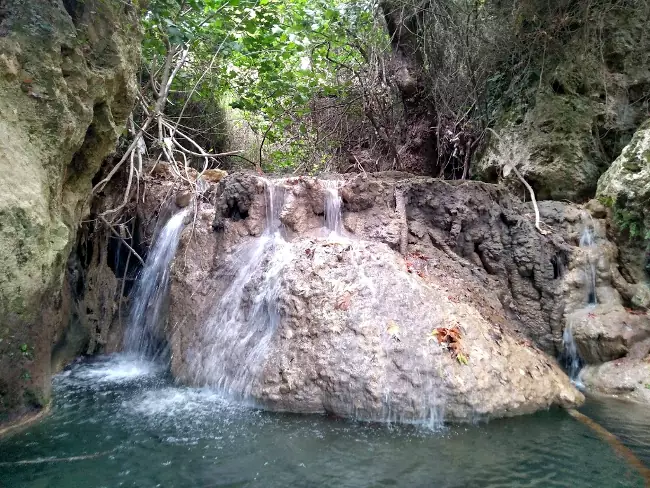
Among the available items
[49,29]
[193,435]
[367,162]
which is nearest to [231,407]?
[193,435]

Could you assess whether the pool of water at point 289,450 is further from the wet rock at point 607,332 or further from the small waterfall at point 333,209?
the small waterfall at point 333,209

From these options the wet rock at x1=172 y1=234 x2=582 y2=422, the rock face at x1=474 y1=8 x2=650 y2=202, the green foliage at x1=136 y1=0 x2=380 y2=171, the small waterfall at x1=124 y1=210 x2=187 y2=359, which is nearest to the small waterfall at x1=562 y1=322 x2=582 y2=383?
Result: the wet rock at x1=172 y1=234 x2=582 y2=422

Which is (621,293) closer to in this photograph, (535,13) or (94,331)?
(535,13)

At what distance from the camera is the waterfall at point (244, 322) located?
15.1 ft

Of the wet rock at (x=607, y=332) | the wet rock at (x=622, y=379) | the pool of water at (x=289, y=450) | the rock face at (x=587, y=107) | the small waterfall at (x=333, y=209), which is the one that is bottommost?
the pool of water at (x=289, y=450)

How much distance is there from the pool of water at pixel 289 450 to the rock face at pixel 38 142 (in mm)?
558

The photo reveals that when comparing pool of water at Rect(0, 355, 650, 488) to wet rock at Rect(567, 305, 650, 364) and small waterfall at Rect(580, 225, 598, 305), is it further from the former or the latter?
small waterfall at Rect(580, 225, 598, 305)

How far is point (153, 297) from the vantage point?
6203 millimetres

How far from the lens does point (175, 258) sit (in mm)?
5852

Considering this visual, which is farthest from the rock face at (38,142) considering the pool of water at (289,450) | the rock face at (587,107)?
the rock face at (587,107)

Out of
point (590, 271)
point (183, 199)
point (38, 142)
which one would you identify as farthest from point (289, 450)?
point (183, 199)

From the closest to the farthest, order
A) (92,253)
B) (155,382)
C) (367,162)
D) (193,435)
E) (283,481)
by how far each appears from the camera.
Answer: (283,481)
(193,435)
(155,382)
(92,253)
(367,162)

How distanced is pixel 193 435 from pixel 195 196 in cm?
313

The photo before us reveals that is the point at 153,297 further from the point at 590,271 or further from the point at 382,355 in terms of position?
the point at 590,271
